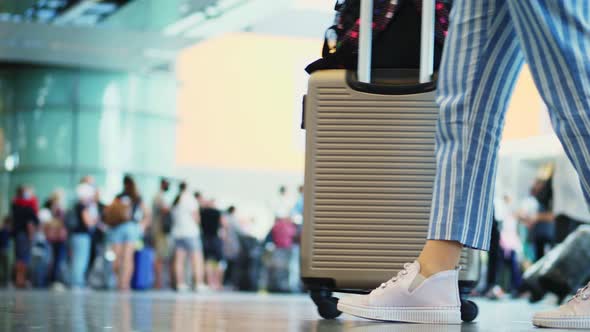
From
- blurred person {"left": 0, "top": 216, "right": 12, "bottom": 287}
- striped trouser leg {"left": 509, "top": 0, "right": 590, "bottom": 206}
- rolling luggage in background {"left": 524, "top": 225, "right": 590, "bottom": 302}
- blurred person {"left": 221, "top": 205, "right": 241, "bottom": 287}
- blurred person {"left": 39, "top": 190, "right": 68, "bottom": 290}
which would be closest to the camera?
striped trouser leg {"left": 509, "top": 0, "right": 590, "bottom": 206}

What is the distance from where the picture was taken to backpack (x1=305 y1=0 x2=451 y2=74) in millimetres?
2713

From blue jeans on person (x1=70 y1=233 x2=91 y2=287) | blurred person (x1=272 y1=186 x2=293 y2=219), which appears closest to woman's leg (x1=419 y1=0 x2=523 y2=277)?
blue jeans on person (x1=70 y1=233 x2=91 y2=287)

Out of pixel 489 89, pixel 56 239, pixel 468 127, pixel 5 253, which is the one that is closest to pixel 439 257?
pixel 468 127

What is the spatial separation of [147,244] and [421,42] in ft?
32.8

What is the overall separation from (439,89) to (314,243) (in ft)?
2.01

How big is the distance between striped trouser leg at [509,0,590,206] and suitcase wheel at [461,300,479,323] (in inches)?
22.7

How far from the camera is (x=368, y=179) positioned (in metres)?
2.65

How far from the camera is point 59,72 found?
17672mm

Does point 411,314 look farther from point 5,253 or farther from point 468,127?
point 5,253

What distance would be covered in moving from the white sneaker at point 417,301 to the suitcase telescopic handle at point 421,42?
654 mm

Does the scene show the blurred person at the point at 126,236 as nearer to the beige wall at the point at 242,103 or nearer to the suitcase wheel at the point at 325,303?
the suitcase wheel at the point at 325,303

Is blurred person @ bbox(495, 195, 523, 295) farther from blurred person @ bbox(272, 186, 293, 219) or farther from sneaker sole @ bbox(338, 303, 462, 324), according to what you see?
sneaker sole @ bbox(338, 303, 462, 324)

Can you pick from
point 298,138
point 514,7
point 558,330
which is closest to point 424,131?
point 514,7

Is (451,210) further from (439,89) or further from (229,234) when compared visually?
(229,234)
